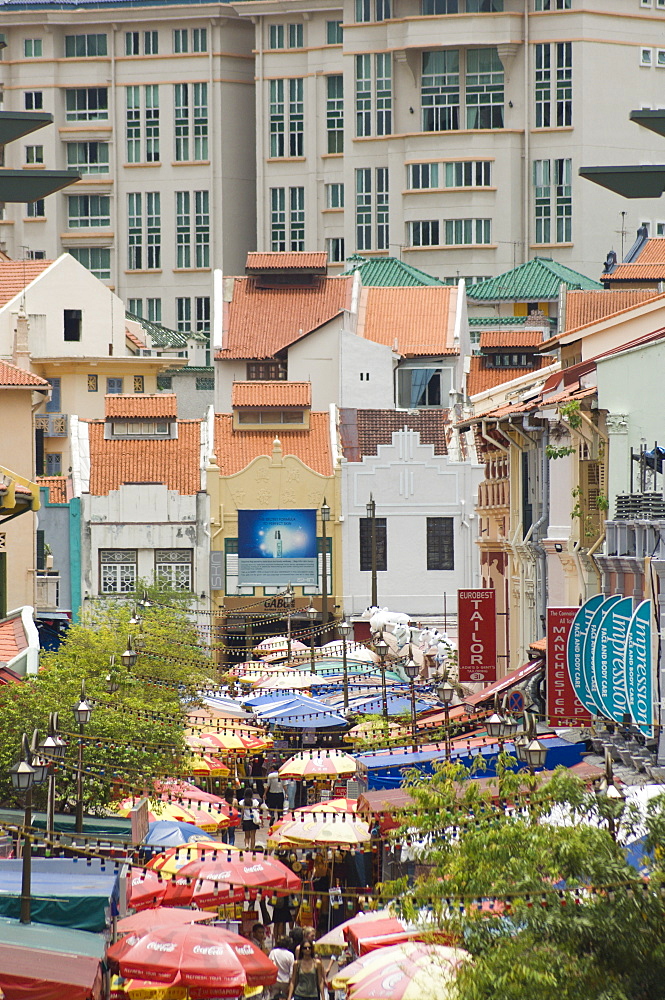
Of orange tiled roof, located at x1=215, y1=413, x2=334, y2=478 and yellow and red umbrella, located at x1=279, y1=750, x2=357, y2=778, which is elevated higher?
orange tiled roof, located at x1=215, y1=413, x2=334, y2=478

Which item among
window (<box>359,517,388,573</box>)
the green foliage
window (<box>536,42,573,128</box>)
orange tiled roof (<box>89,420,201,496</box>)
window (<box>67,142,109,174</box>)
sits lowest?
the green foliage

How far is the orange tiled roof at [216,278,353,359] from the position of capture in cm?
7781

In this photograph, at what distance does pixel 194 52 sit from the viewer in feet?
348

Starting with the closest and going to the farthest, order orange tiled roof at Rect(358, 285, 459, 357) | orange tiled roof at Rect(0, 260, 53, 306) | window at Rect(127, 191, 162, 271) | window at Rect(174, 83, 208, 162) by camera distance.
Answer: orange tiled roof at Rect(358, 285, 459, 357), orange tiled roof at Rect(0, 260, 53, 306), window at Rect(174, 83, 208, 162), window at Rect(127, 191, 162, 271)

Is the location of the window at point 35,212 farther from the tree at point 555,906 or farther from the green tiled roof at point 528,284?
the tree at point 555,906

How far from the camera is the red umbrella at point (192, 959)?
62.8ft

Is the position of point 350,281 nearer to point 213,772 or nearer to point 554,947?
point 213,772

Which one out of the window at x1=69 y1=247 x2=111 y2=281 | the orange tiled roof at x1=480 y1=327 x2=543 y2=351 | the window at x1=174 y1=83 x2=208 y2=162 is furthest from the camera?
the window at x1=69 y1=247 x2=111 y2=281

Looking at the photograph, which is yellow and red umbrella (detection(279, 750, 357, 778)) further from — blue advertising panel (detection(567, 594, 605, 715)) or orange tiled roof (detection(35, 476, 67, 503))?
orange tiled roof (detection(35, 476, 67, 503))

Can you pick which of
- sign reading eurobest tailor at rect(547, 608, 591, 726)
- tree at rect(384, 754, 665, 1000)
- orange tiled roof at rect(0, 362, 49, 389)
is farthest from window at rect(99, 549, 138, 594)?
tree at rect(384, 754, 665, 1000)

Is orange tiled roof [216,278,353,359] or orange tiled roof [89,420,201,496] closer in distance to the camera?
orange tiled roof [89,420,201,496]

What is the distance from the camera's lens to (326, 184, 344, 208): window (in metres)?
105

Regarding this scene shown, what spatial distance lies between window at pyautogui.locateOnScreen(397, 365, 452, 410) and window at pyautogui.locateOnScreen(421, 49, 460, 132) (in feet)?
95.5

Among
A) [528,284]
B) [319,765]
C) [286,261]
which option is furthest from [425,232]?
[319,765]
